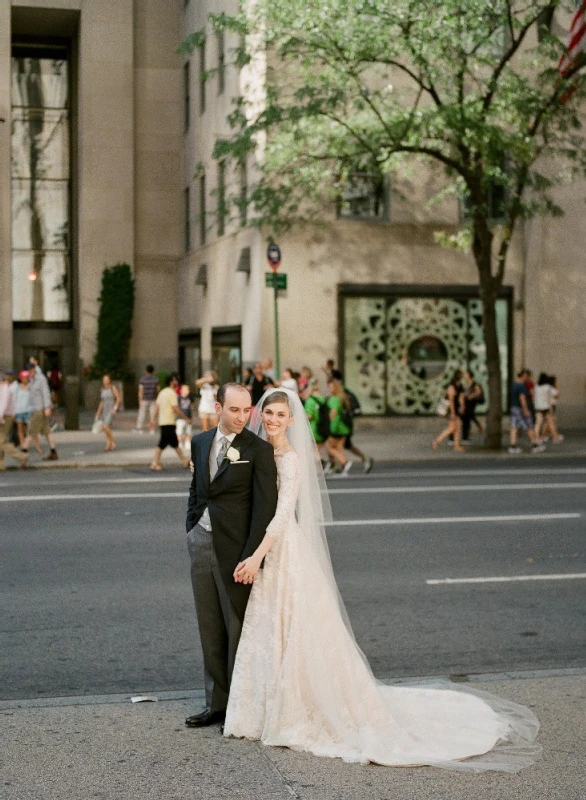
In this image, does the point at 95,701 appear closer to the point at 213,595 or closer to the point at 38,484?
the point at 213,595

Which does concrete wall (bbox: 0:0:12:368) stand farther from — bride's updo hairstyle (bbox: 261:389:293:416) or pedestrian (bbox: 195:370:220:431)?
bride's updo hairstyle (bbox: 261:389:293:416)

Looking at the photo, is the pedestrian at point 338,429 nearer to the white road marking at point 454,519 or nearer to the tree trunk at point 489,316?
the tree trunk at point 489,316

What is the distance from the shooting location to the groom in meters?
5.88

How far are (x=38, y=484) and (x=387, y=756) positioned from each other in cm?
1346

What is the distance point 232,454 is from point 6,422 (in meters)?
16.5

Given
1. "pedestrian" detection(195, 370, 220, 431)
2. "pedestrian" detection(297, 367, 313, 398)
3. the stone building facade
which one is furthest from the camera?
the stone building facade

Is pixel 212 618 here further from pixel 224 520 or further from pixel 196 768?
pixel 196 768

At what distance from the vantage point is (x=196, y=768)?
5395 millimetres

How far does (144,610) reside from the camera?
9.26 m

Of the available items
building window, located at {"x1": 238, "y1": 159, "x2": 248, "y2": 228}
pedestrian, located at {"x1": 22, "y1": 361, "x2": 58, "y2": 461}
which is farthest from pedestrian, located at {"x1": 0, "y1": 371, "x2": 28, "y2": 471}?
building window, located at {"x1": 238, "y1": 159, "x2": 248, "y2": 228}

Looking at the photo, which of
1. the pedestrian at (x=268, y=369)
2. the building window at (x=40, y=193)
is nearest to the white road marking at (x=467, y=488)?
the pedestrian at (x=268, y=369)

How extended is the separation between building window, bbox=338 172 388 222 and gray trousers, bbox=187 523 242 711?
2358 centimetres

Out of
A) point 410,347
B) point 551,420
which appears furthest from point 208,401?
point 410,347

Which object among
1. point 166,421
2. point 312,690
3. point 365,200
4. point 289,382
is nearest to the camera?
point 312,690
